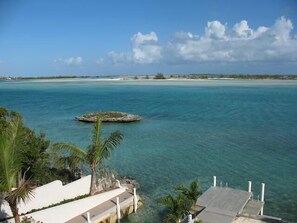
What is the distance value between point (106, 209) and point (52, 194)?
2571mm

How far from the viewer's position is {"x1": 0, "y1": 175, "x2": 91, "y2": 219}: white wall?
1331cm

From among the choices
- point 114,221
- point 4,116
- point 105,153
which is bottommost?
point 114,221

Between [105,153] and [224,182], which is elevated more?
[105,153]

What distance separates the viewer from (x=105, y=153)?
51.9 feet

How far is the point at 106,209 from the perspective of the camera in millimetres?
15312

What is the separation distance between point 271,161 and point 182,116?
87.3 feet

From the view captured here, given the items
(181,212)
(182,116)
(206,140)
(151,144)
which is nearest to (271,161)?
(206,140)

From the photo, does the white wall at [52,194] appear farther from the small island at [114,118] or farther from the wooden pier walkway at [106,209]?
the small island at [114,118]

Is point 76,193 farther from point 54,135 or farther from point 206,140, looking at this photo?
point 54,135

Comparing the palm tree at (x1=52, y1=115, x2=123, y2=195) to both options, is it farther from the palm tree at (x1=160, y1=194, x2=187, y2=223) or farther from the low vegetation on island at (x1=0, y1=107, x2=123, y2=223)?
the palm tree at (x1=160, y1=194, x2=187, y2=223)

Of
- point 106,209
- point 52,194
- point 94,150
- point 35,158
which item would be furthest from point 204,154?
point 52,194

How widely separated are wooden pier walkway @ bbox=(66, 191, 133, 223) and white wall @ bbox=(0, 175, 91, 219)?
1243 mm

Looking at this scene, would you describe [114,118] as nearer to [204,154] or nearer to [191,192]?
[204,154]

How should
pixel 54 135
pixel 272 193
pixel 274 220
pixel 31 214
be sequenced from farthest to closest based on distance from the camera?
pixel 54 135 < pixel 272 193 < pixel 274 220 < pixel 31 214
